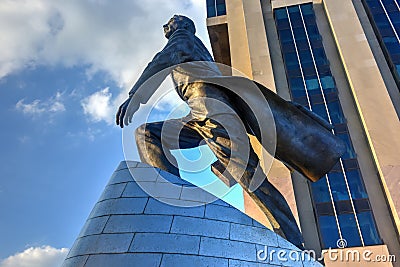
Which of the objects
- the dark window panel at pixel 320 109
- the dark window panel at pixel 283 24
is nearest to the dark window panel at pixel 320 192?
the dark window panel at pixel 320 109

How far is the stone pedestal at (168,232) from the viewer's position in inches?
104

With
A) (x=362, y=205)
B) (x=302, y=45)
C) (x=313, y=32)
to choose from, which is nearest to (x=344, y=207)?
(x=362, y=205)

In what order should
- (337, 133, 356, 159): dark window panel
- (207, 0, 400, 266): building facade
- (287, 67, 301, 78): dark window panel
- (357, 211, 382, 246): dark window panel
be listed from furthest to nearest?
(287, 67, 301, 78): dark window panel
(337, 133, 356, 159): dark window panel
(207, 0, 400, 266): building facade
(357, 211, 382, 246): dark window panel

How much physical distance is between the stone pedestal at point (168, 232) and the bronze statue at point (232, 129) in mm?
449

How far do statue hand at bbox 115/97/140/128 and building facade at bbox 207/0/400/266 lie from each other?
8.27 m

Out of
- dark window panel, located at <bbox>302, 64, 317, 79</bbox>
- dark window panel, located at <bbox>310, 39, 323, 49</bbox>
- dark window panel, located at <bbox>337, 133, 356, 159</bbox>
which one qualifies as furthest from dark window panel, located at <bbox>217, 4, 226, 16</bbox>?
dark window panel, located at <bbox>337, 133, 356, 159</bbox>

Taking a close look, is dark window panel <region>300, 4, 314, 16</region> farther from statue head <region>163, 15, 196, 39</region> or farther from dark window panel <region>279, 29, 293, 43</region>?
statue head <region>163, 15, 196, 39</region>

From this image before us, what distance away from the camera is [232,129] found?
3.75m

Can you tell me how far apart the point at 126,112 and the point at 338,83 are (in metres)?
13.9

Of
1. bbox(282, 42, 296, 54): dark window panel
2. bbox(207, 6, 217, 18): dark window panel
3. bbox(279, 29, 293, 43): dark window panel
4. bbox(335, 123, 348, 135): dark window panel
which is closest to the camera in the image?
bbox(335, 123, 348, 135): dark window panel

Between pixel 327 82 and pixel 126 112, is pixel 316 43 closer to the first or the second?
pixel 327 82

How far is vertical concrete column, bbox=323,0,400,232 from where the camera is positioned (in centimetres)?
1199

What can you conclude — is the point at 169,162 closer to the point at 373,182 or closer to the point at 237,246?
the point at 237,246

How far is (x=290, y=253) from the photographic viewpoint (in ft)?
9.57
